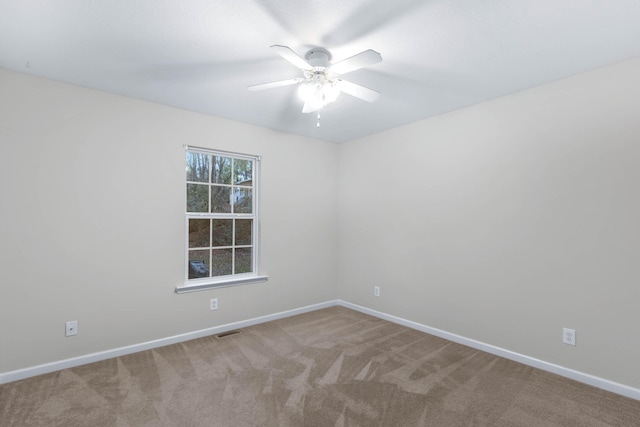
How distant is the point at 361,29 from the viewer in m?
1.85

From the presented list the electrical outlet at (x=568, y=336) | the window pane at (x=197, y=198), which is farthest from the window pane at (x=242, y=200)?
the electrical outlet at (x=568, y=336)

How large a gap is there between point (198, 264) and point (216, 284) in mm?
290

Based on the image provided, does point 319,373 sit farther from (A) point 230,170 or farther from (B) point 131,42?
(B) point 131,42

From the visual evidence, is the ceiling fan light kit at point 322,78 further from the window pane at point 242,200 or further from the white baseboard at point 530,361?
the white baseboard at point 530,361

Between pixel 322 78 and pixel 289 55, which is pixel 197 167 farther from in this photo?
pixel 289 55

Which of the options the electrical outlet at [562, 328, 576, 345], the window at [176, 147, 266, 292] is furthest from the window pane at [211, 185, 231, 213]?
the electrical outlet at [562, 328, 576, 345]

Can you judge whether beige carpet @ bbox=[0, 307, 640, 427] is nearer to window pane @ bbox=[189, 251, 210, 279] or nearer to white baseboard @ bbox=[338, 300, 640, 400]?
white baseboard @ bbox=[338, 300, 640, 400]

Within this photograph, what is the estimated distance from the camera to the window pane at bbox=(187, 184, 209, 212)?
10.8 ft

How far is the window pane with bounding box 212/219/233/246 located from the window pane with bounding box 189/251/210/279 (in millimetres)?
178

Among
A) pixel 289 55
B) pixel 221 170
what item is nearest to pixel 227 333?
pixel 221 170

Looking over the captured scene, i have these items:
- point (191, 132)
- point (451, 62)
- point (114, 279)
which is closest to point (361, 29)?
point (451, 62)

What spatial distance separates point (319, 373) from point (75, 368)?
6.51 ft

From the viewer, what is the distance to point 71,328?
259cm

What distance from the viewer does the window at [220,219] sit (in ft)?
10.9
